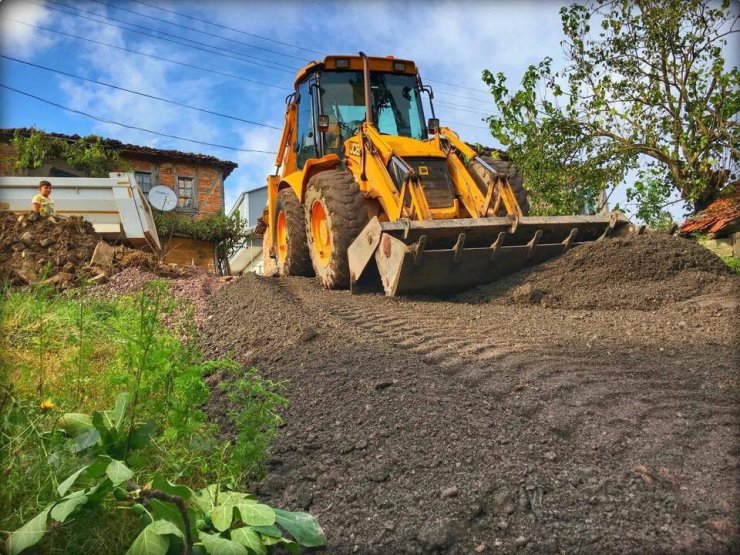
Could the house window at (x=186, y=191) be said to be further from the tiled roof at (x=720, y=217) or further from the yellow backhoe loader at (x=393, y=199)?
the tiled roof at (x=720, y=217)

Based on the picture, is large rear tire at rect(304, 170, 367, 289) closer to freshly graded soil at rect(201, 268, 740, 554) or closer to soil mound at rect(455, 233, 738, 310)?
soil mound at rect(455, 233, 738, 310)

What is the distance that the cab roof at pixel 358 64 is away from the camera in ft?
24.9

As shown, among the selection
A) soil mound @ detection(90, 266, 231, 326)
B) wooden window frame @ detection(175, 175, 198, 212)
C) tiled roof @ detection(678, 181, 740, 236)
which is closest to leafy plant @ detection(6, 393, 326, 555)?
soil mound @ detection(90, 266, 231, 326)

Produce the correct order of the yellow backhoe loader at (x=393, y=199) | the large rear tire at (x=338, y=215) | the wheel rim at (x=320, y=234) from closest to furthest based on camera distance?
the yellow backhoe loader at (x=393, y=199) → the large rear tire at (x=338, y=215) → the wheel rim at (x=320, y=234)

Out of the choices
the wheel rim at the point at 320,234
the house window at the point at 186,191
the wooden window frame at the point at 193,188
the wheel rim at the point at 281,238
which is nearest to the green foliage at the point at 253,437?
the wheel rim at the point at 320,234

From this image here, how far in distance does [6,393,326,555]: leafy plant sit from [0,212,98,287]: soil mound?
5.67 m

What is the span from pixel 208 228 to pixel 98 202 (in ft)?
20.3

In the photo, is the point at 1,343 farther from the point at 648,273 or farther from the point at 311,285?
the point at 648,273

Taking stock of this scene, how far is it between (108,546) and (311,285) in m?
5.54

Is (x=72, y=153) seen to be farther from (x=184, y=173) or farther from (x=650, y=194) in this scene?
(x=650, y=194)

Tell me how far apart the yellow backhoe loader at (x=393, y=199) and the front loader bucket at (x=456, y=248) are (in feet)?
0.04

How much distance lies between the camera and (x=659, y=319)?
502cm

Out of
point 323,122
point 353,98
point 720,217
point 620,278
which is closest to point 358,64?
point 353,98

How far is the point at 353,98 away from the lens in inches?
303
